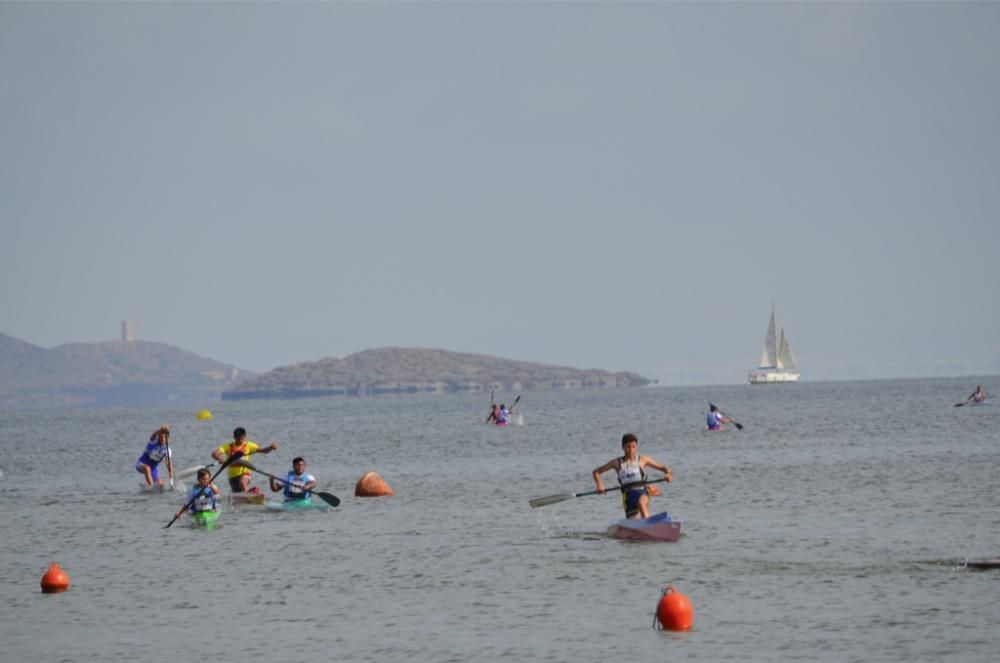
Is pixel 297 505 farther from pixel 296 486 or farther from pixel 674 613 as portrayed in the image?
pixel 674 613

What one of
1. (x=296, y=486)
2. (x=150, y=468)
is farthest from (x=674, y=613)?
(x=150, y=468)

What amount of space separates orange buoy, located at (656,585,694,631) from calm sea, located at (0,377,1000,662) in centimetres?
24

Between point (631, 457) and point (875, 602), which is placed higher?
point (631, 457)

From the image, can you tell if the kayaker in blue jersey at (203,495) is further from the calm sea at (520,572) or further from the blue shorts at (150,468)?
the blue shorts at (150,468)

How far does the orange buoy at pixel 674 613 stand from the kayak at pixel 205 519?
699 inches

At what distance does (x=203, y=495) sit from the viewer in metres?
36.5

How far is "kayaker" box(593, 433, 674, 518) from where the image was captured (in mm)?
28859

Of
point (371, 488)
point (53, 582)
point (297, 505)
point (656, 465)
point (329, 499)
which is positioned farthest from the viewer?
point (371, 488)

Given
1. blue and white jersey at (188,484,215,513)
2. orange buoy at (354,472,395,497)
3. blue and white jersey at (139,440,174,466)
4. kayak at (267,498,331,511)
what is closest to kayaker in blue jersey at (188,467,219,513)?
blue and white jersey at (188,484,215,513)

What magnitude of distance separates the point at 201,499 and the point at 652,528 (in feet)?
41.0

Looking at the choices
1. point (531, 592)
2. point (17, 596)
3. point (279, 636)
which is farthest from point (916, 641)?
point (17, 596)

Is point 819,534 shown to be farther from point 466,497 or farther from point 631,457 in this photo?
point 466,497

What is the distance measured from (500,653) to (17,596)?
10.3 meters

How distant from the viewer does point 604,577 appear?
84.5 feet
